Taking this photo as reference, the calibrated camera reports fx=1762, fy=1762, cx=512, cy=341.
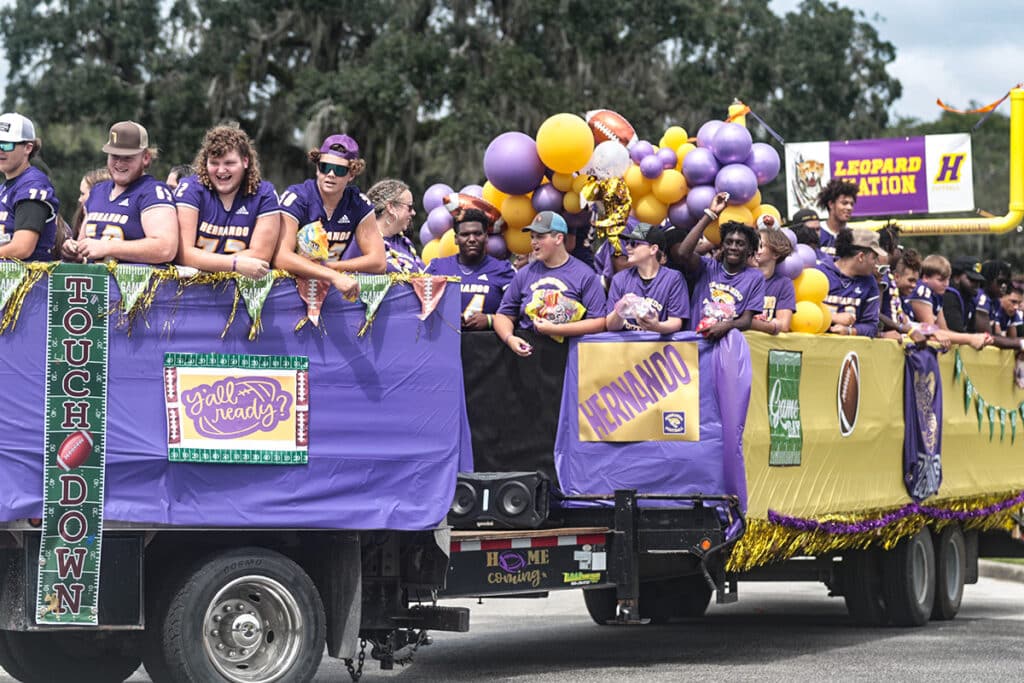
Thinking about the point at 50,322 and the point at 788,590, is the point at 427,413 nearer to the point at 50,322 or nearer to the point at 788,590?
the point at 50,322

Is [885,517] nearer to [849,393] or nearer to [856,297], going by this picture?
[849,393]

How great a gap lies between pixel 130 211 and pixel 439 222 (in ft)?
15.8

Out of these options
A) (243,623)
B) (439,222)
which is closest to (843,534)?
(439,222)

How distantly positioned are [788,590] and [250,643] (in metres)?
10.5

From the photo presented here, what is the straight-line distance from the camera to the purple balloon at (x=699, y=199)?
11.7 metres

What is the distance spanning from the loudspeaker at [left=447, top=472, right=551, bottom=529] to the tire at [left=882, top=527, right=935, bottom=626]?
440 centimetres

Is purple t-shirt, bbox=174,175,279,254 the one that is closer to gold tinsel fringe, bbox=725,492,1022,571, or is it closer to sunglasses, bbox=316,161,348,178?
sunglasses, bbox=316,161,348,178

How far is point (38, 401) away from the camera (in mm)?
7746

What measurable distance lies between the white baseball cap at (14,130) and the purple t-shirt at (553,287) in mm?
3259

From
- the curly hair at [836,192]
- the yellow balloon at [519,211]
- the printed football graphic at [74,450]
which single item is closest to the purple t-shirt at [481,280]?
the yellow balloon at [519,211]

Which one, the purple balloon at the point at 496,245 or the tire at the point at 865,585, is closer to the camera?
the purple balloon at the point at 496,245

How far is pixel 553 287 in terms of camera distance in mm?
10508

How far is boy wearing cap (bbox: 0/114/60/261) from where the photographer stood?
815 centimetres

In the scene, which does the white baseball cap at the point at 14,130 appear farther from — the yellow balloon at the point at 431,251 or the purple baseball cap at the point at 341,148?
the yellow balloon at the point at 431,251
